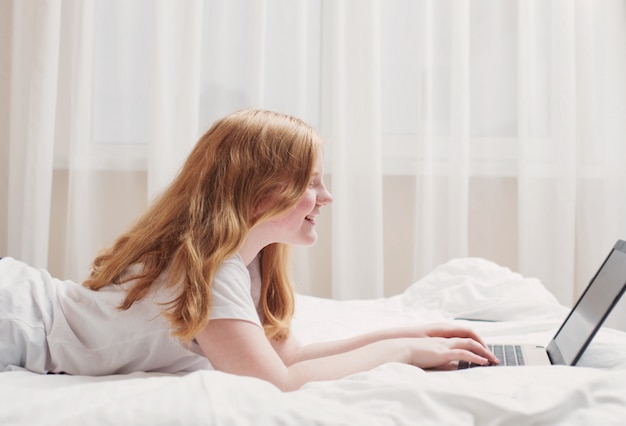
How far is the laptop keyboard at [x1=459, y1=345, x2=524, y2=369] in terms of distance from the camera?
1062 millimetres

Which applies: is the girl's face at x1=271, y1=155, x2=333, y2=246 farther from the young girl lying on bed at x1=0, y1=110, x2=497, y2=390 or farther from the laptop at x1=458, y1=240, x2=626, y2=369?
the laptop at x1=458, y1=240, x2=626, y2=369

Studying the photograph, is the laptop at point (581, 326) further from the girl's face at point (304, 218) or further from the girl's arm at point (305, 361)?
the girl's face at point (304, 218)

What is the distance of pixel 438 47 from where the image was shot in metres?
2.60

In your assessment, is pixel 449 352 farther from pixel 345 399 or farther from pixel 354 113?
pixel 354 113

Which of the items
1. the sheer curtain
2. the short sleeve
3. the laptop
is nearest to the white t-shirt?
the short sleeve

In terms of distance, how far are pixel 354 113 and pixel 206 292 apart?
5.43ft

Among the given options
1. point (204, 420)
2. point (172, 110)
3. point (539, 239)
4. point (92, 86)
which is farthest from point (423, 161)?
point (204, 420)

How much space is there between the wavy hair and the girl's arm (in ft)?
0.22

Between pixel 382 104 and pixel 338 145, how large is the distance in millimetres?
256

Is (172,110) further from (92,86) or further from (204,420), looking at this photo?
(204,420)

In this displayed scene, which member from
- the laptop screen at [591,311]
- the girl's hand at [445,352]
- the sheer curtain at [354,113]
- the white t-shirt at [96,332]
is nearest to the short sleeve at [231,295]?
the white t-shirt at [96,332]

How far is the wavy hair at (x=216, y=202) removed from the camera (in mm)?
1044

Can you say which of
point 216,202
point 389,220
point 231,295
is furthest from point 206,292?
point 389,220

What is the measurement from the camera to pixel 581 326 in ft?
3.47
